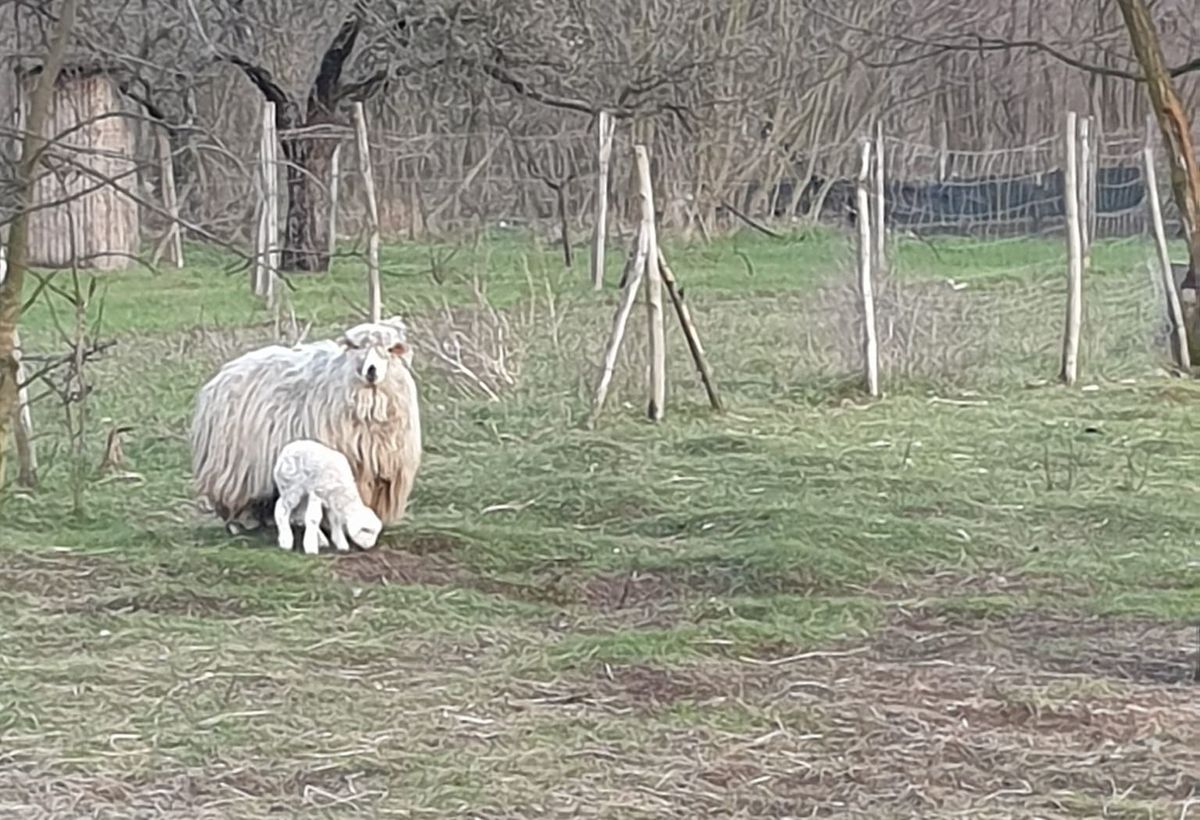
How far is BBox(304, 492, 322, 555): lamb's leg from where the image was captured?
8023mm

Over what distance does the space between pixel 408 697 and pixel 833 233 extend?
17.9 metres

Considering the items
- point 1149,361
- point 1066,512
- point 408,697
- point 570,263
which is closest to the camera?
point 408,697

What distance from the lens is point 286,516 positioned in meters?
8.10

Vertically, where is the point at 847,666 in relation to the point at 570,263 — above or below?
below

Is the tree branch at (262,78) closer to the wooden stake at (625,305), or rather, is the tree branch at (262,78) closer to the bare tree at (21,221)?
the wooden stake at (625,305)

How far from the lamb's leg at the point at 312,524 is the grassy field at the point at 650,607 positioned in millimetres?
145

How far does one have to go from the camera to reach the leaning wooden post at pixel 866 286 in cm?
1256

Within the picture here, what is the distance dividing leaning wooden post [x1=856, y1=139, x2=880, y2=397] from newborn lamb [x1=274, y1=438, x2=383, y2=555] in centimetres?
525

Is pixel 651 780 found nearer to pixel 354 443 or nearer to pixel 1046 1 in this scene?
pixel 354 443

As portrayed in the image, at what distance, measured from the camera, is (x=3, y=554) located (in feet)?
26.8

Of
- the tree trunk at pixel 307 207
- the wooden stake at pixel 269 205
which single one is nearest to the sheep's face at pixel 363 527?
the wooden stake at pixel 269 205

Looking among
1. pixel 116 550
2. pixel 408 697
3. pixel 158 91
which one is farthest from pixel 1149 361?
pixel 158 91

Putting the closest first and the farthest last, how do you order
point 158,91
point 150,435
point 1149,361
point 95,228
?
point 150,435 < point 1149,361 < point 158,91 < point 95,228

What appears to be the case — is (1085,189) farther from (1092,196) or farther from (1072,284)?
(1072,284)
